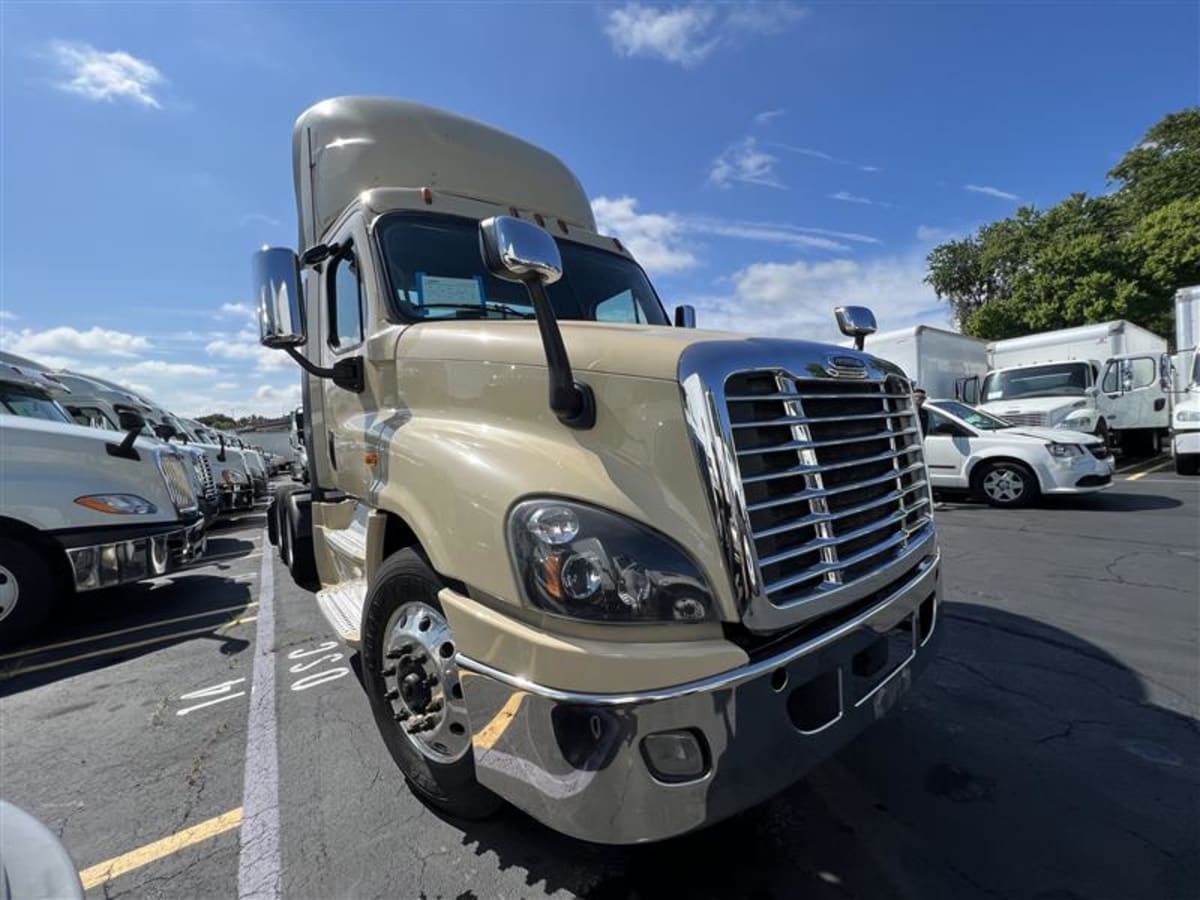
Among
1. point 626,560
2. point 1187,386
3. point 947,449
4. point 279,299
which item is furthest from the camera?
point 1187,386

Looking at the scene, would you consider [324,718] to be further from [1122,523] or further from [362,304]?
[1122,523]

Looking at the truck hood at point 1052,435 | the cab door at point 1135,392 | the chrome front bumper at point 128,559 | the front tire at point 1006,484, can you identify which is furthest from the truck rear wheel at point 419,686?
the cab door at point 1135,392

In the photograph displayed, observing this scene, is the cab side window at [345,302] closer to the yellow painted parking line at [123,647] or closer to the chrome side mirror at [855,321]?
the chrome side mirror at [855,321]

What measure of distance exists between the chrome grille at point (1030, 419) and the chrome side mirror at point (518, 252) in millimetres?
12174

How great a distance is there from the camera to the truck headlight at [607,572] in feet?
5.31

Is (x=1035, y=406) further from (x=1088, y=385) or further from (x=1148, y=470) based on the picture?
(x=1148, y=470)

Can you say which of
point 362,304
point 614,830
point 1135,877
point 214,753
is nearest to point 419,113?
point 362,304

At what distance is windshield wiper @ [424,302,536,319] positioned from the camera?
9.53 ft

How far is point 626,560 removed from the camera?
5.37 ft

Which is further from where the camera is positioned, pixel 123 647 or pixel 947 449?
pixel 947 449

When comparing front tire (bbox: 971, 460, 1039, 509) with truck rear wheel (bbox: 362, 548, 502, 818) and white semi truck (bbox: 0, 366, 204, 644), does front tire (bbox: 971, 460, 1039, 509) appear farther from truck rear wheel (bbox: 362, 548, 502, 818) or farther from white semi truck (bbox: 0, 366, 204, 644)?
white semi truck (bbox: 0, 366, 204, 644)

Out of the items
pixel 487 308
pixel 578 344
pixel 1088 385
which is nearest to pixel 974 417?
pixel 1088 385

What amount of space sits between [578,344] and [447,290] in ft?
4.11

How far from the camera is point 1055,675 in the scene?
3.33m
